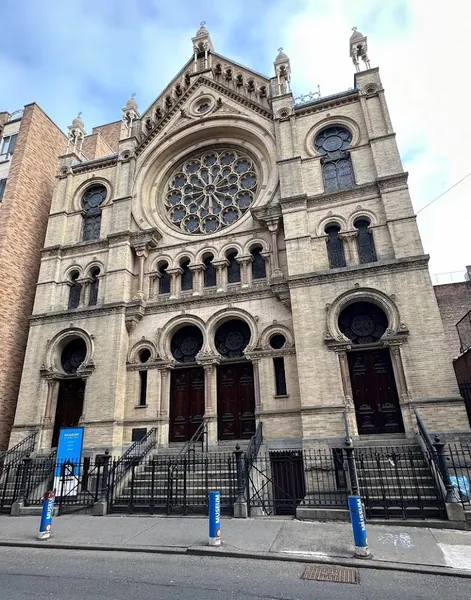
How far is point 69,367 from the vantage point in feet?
60.5

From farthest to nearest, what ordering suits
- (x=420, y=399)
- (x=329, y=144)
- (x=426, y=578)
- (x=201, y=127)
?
1. (x=201, y=127)
2. (x=329, y=144)
3. (x=420, y=399)
4. (x=426, y=578)

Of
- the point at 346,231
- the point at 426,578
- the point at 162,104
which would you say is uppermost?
the point at 162,104

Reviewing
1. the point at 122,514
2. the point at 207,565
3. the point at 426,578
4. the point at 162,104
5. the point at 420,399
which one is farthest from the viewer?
the point at 162,104

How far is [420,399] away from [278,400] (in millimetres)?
4944

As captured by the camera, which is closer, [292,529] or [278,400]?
[292,529]

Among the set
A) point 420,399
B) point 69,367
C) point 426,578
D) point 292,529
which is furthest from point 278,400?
point 69,367

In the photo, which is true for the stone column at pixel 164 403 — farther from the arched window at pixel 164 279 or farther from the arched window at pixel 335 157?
the arched window at pixel 335 157

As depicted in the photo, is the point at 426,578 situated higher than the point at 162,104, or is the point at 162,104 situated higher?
the point at 162,104

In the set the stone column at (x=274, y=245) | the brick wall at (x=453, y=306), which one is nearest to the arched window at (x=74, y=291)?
the stone column at (x=274, y=245)

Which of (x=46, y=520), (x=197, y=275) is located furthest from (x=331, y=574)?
(x=197, y=275)

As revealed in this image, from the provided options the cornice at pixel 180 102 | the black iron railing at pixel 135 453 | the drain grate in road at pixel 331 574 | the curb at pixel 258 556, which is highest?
the cornice at pixel 180 102

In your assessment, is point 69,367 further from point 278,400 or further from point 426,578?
point 426,578

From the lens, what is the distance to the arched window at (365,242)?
1564 cm

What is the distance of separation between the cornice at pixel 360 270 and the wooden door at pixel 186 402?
5.85m
